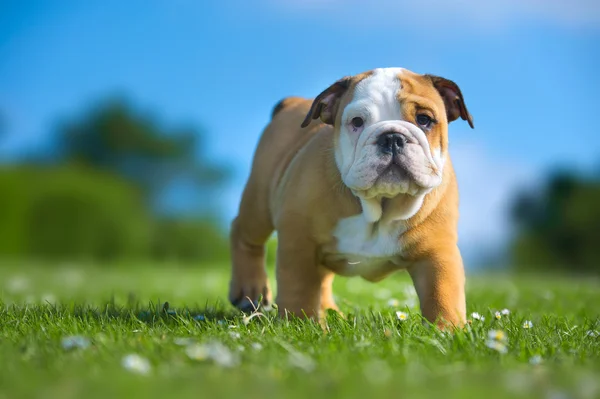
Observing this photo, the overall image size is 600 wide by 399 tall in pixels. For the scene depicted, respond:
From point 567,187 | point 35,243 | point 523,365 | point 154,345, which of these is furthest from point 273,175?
point 567,187

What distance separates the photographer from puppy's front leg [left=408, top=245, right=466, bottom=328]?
363 cm

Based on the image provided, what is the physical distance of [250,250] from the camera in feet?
15.4

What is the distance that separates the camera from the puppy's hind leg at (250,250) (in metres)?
4.59

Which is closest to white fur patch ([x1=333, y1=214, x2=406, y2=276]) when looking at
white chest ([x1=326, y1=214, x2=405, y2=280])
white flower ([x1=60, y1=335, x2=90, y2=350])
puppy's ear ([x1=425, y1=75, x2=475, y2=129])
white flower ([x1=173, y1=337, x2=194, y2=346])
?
white chest ([x1=326, y1=214, x2=405, y2=280])

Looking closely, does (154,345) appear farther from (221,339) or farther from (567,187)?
(567,187)

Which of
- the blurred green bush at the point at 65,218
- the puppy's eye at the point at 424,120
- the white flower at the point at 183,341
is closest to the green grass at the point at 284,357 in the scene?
the white flower at the point at 183,341

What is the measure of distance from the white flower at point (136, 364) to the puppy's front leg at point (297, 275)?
1335 mm

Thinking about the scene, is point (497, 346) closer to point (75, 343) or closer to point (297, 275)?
point (297, 275)

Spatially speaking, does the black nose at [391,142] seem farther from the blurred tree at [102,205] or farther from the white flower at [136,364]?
the blurred tree at [102,205]

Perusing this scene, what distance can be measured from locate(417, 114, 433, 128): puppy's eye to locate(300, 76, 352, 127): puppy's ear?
450 mm

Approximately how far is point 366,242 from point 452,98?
90 centimetres

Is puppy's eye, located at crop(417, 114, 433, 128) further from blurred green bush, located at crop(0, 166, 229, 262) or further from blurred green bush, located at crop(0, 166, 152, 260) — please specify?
blurred green bush, located at crop(0, 166, 152, 260)

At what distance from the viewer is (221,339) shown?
3072 millimetres

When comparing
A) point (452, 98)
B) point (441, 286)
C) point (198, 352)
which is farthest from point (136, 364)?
point (452, 98)
